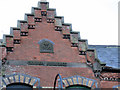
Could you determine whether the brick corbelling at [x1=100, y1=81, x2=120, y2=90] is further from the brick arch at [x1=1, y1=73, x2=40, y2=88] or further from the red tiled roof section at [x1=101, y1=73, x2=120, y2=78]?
the brick arch at [x1=1, y1=73, x2=40, y2=88]

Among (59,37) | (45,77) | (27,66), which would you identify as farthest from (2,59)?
(59,37)

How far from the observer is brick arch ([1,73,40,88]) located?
1691cm

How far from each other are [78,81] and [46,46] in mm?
3483

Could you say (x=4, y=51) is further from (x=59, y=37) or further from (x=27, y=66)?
(x=59, y=37)

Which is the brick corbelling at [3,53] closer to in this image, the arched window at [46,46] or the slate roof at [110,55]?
the arched window at [46,46]

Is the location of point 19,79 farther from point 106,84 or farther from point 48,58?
point 106,84

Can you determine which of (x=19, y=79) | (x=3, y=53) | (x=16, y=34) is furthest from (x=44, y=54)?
(x=3, y=53)

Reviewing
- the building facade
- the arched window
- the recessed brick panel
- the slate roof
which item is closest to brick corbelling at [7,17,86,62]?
the building facade

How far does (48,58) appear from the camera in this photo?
1841 centimetres

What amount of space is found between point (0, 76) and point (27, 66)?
6.52 ft

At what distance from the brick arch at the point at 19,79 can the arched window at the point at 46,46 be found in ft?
7.72

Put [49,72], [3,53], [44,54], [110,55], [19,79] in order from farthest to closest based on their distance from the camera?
[110,55] → [44,54] → [49,72] → [3,53] → [19,79]

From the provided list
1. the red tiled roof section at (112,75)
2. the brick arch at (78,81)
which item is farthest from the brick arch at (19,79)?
the red tiled roof section at (112,75)

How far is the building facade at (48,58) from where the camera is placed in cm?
1747
